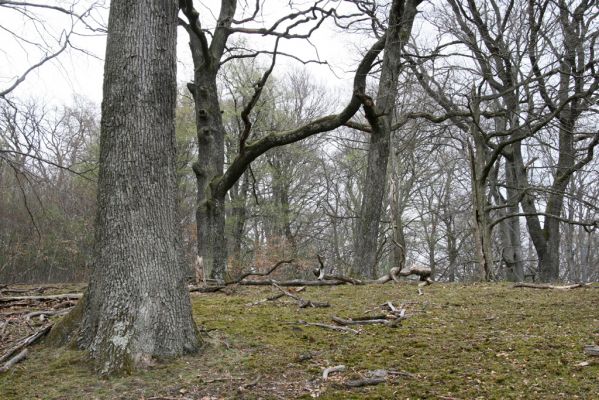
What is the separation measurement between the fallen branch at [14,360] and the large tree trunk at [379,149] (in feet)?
20.1

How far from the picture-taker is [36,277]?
53.5ft

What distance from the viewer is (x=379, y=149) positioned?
9.14 m

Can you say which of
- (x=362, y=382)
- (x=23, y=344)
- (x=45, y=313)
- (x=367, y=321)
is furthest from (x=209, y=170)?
(x=362, y=382)

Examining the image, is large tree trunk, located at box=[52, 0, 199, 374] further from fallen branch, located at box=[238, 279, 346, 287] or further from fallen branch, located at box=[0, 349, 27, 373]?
fallen branch, located at box=[238, 279, 346, 287]

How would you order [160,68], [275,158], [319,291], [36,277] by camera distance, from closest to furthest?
[160,68] < [319,291] < [36,277] < [275,158]

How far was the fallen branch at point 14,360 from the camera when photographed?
338 centimetres

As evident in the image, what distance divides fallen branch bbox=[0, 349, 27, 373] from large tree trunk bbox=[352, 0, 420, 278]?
614 centimetres

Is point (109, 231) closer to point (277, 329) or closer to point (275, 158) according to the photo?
point (277, 329)

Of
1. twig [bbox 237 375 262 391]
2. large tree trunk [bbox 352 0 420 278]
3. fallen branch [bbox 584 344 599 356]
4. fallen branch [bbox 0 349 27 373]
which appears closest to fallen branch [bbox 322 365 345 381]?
twig [bbox 237 375 262 391]

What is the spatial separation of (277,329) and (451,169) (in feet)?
64.7

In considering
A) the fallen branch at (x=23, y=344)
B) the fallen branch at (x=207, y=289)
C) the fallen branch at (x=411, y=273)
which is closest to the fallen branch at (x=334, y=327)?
the fallen branch at (x=23, y=344)

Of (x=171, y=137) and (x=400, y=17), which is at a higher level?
(x=400, y=17)

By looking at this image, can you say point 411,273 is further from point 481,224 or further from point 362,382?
point 362,382

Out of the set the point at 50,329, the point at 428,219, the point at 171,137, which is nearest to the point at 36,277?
the point at 50,329
